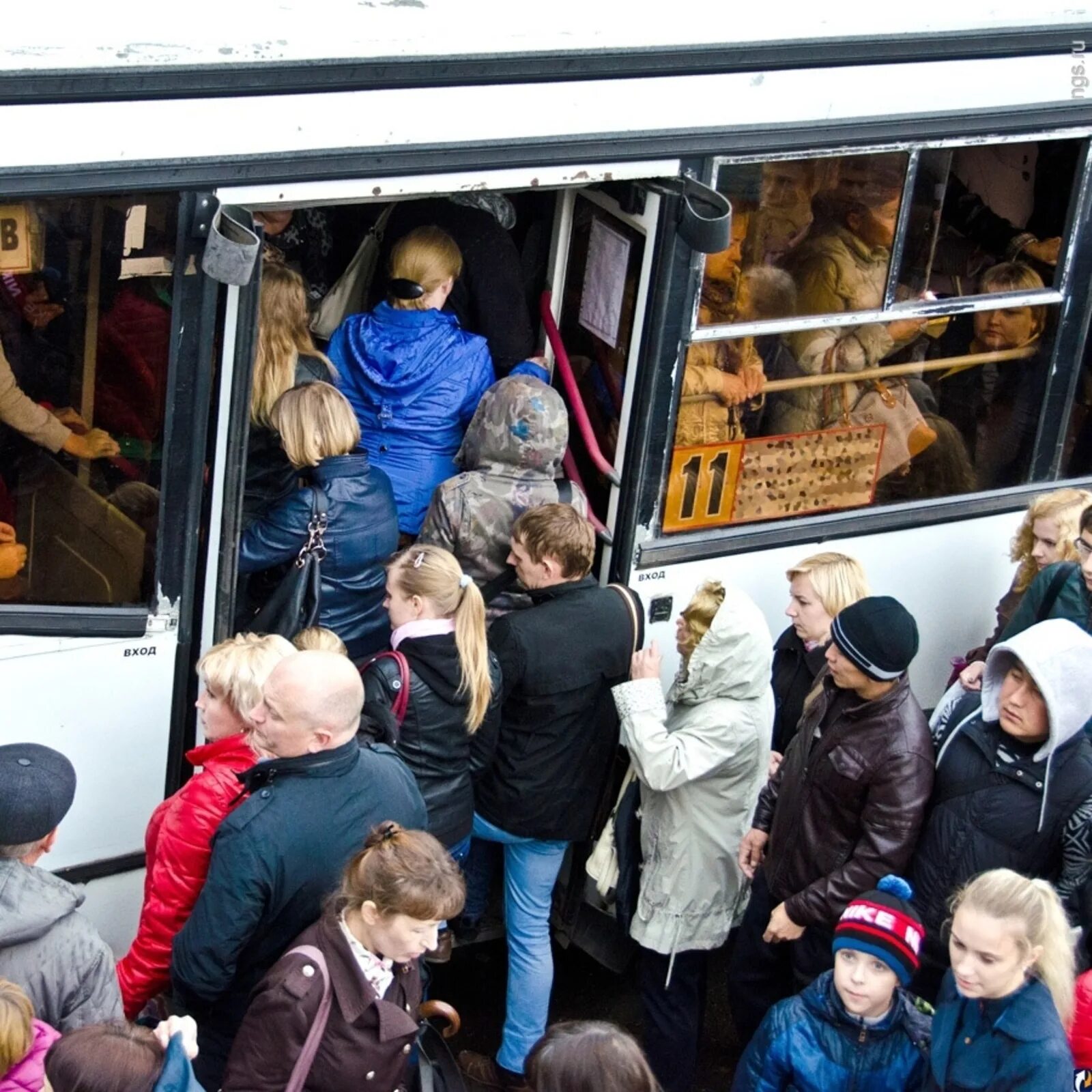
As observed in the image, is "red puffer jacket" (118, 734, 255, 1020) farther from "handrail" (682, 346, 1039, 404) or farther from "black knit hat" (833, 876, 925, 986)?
"handrail" (682, 346, 1039, 404)

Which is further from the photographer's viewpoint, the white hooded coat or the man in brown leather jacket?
the white hooded coat

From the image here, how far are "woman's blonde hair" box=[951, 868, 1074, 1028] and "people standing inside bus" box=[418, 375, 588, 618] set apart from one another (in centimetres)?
159

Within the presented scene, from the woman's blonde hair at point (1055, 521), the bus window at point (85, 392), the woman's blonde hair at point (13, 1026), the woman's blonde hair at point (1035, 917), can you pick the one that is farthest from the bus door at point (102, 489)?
the woman's blonde hair at point (1055, 521)

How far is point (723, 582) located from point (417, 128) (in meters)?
1.35

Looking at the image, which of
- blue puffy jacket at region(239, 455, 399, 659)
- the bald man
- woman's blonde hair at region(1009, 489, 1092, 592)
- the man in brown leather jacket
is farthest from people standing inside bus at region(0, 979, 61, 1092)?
woman's blonde hair at region(1009, 489, 1092, 592)

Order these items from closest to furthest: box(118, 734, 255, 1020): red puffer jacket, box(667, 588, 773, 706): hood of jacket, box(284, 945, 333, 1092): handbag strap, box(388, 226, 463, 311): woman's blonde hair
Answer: box(284, 945, 333, 1092): handbag strap, box(118, 734, 255, 1020): red puffer jacket, box(667, 588, 773, 706): hood of jacket, box(388, 226, 463, 311): woman's blonde hair

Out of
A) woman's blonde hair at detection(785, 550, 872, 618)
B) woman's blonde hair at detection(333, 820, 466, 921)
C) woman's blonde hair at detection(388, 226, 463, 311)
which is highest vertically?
woman's blonde hair at detection(388, 226, 463, 311)

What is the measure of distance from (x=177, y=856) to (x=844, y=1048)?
1460mm

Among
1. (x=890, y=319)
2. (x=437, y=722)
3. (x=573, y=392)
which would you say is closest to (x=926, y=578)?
(x=890, y=319)

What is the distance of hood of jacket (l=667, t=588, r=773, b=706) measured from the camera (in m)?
4.30

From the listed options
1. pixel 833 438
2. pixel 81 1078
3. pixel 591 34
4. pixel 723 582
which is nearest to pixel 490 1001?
pixel 723 582

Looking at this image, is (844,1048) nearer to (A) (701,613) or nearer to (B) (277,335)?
(A) (701,613)

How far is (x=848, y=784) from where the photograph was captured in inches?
161

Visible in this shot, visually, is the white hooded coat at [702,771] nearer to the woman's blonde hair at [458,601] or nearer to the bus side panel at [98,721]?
the woman's blonde hair at [458,601]
